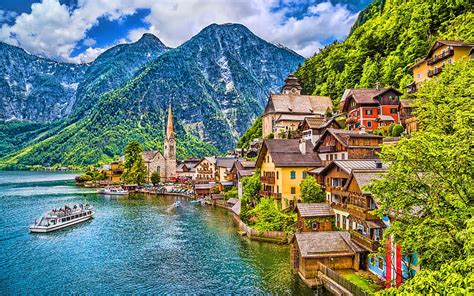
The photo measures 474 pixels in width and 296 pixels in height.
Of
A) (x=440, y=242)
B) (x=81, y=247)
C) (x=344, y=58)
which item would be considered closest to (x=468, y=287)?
(x=440, y=242)

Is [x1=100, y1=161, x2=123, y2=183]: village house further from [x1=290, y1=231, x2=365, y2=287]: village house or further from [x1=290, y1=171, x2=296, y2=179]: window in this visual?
[x1=290, y1=231, x2=365, y2=287]: village house

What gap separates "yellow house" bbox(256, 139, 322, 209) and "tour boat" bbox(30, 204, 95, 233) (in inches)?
1353

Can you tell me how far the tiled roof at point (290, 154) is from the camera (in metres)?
49.9

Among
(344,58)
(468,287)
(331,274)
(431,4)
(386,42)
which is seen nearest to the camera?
(468,287)

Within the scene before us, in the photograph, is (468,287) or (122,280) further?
(122,280)

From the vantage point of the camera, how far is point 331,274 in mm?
28391

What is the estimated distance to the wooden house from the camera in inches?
1211

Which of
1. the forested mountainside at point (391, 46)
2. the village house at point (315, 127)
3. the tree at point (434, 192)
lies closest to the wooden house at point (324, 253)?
the tree at point (434, 192)

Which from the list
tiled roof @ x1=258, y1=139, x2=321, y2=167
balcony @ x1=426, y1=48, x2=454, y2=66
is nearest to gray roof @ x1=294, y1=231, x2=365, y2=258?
tiled roof @ x1=258, y1=139, x2=321, y2=167

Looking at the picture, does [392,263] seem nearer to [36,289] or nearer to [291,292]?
[291,292]

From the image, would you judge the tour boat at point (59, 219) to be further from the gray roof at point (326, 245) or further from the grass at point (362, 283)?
the grass at point (362, 283)

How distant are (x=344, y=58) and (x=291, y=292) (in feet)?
339

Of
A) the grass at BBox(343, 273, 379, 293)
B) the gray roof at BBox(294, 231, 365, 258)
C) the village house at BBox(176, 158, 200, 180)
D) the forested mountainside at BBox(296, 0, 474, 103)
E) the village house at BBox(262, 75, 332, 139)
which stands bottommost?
the grass at BBox(343, 273, 379, 293)

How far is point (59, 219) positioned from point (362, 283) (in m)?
51.6
